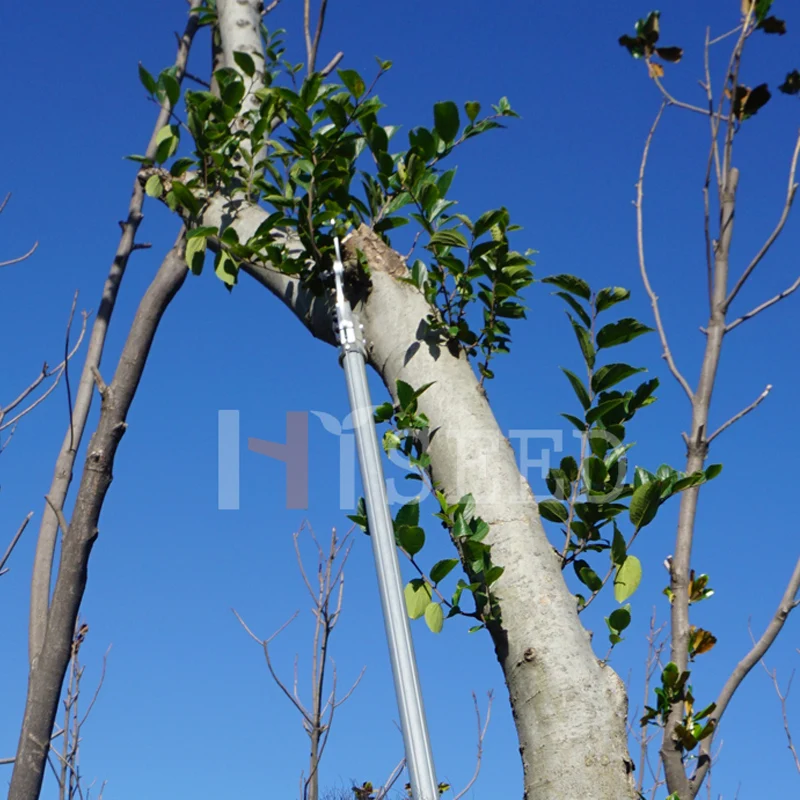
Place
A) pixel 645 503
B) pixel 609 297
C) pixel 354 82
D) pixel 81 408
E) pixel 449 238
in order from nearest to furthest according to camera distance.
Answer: pixel 645 503 < pixel 609 297 < pixel 449 238 < pixel 354 82 < pixel 81 408

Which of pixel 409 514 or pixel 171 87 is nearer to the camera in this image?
pixel 409 514

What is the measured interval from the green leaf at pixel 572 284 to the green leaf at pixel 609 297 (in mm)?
19

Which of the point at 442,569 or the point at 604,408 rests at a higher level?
the point at 604,408

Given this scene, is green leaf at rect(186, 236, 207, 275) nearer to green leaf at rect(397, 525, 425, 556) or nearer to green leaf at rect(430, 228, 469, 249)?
green leaf at rect(430, 228, 469, 249)

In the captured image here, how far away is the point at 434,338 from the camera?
1530mm

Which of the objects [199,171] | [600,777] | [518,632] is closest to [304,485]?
[199,171]

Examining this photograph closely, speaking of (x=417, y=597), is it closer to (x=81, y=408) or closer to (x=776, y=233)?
(x=776, y=233)

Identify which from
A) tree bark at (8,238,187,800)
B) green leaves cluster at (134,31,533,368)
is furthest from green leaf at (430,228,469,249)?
tree bark at (8,238,187,800)

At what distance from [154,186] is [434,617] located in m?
1.18

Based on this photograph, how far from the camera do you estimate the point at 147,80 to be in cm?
208

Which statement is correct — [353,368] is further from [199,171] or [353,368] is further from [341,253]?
[199,171]

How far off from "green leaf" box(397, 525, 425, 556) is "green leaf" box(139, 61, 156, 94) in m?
1.29

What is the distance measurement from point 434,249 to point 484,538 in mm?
635

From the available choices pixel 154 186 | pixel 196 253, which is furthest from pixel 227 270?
pixel 154 186
